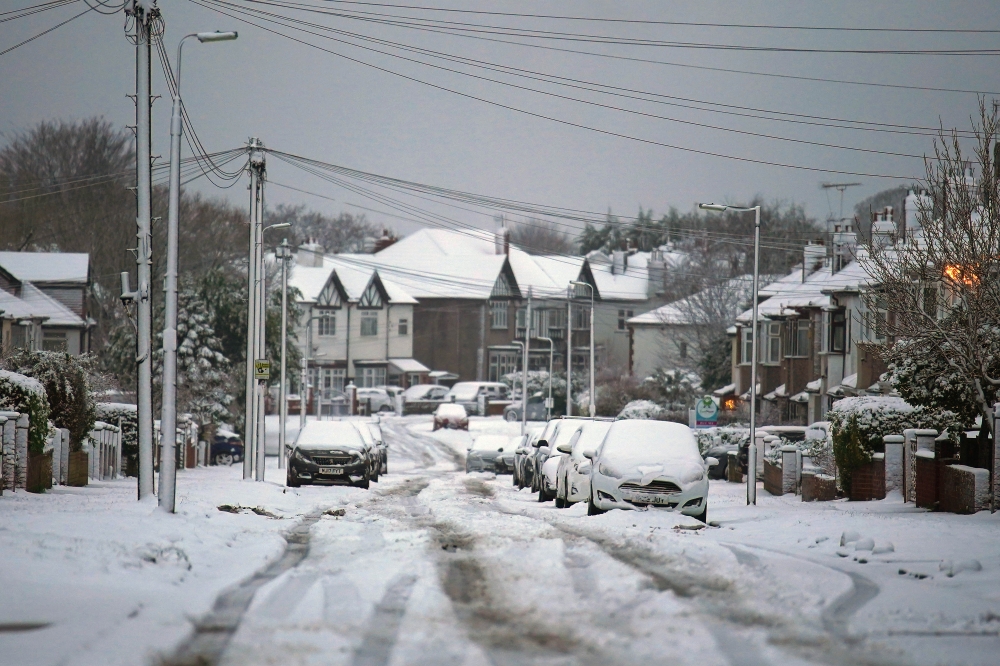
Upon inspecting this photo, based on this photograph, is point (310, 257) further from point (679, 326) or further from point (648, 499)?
point (648, 499)

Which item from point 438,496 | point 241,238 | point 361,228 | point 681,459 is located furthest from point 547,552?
point 361,228

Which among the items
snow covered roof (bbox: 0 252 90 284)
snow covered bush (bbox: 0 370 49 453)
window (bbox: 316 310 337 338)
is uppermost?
snow covered roof (bbox: 0 252 90 284)

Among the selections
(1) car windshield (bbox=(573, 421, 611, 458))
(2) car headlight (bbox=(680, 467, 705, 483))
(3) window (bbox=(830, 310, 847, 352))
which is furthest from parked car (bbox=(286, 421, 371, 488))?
(3) window (bbox=(830, 310, 847, 352))

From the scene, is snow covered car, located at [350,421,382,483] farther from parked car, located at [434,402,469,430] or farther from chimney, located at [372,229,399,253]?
chimney, located at [372,229,399,253]

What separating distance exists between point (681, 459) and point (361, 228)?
98.4 meters

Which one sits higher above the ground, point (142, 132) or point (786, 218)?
point (786, 218)

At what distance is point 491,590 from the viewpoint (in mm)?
10023

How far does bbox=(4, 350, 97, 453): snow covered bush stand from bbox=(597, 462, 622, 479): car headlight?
1376 cm

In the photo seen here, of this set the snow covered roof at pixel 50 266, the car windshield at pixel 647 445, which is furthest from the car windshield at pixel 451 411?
the car windshield at pixel 647 445

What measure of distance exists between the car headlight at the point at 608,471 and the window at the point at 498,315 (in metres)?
81.6

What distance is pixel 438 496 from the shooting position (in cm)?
2534

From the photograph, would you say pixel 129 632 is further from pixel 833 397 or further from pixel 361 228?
pixel 361 228

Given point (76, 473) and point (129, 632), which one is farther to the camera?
point (76, 473)

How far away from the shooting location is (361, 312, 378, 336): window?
3750 inches
